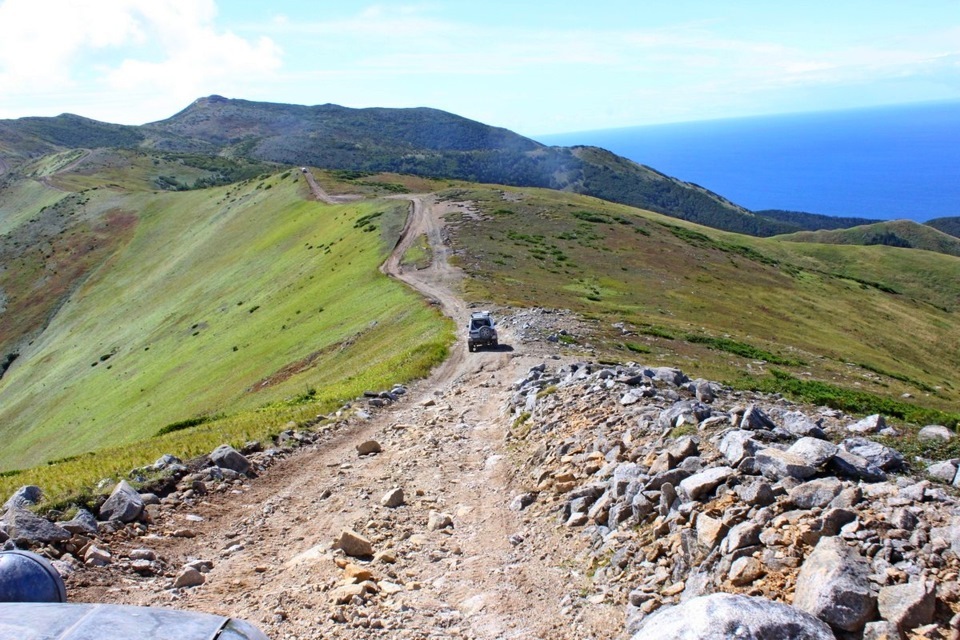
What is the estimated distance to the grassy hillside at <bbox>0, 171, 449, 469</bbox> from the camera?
35.1 metres

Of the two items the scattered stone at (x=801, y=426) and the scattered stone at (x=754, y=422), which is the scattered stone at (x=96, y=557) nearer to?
the scattered stone at (x=754, y=422)

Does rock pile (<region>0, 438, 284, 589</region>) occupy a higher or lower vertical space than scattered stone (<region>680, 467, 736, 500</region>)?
lower

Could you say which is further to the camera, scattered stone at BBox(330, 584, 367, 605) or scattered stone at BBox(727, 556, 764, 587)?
scattered stone at BBox(330, 584, 367, 605)

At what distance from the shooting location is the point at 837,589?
649 centimetres

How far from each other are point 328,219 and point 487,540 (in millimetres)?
66484

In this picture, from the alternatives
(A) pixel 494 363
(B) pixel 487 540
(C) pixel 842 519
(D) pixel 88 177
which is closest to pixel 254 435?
(B) pixel 487 540

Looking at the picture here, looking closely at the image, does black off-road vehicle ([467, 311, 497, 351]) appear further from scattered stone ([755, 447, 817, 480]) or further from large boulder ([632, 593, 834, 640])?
large boulder ([632, 593, 834, 640])

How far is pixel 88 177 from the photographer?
486 ft

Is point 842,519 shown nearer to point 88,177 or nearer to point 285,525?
point 285,525

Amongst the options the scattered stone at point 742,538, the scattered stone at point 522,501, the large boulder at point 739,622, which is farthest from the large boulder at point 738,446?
the scattered stone at point 522,501

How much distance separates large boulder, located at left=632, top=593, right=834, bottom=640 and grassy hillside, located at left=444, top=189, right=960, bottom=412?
21345 millimetres

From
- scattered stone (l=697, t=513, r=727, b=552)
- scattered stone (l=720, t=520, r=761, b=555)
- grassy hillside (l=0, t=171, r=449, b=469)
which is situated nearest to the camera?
scattered stone (l=720, t=520, r=761, b=555)

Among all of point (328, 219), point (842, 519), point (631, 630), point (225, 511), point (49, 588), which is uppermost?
point (328, 219)

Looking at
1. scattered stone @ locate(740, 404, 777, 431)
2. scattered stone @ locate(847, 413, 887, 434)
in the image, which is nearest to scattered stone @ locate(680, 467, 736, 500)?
scattered stone @ locate(740, 404, 777, 431)
